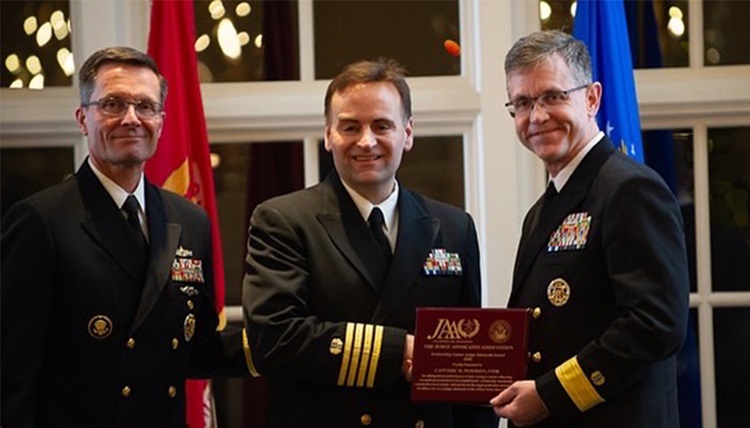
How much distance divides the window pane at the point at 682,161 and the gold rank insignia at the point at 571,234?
129 centimetres

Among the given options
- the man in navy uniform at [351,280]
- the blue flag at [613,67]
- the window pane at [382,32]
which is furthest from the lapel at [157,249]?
the blue flag at [613,67]

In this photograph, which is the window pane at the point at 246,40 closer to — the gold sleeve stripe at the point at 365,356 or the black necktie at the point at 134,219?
the black necktie at the point at 134,219

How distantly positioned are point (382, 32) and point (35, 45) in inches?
45.0

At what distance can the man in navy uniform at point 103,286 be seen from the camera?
256cm

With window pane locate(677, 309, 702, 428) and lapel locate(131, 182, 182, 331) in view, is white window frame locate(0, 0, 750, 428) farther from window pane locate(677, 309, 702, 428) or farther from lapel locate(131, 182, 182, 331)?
lapel locate(131, 182, 182, 331)

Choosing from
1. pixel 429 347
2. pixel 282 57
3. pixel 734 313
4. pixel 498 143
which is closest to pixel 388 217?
pixel 429 347

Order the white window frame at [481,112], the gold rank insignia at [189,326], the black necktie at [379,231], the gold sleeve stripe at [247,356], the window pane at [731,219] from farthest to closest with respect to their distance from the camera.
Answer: the window pane at [731,219] < the white window frame at [481,112] < the gold sleeve stripe at [247,356] < the gold rank insignia at [189,326] < the black necktie at [379,231]

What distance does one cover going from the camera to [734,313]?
377 cm

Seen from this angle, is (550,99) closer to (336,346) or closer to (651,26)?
(336,346)

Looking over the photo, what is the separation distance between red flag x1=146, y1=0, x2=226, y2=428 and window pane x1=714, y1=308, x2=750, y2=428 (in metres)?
1.60

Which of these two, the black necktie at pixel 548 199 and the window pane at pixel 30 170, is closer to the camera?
the black necktie at pixel 548 199

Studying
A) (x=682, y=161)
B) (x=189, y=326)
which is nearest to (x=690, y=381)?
(x=682, y=161)

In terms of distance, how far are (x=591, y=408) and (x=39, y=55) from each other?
2300mm

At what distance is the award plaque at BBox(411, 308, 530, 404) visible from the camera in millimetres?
2465
